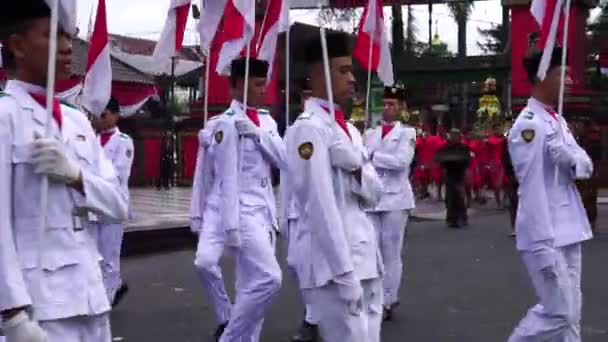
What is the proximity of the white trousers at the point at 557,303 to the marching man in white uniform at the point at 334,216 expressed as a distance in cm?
119

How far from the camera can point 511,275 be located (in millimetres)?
11562

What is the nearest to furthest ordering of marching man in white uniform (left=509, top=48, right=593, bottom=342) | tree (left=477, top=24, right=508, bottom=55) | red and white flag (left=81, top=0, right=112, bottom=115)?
red and white flag (left=81, top=0, right=112, bottom=115), marching man in white uniform (left=509, top=48, right=593, bottom=342), tree (left=477, top=24, right=508, bottom=55)

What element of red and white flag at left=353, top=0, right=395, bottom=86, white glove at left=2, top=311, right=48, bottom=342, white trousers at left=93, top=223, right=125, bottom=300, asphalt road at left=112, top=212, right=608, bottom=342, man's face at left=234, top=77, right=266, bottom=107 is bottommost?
asphalt road at left=112, top=212, right=608, bottom=342

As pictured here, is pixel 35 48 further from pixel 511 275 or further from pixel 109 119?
pixel 511 275

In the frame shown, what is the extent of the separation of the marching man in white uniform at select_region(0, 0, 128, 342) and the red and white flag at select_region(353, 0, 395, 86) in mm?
3467

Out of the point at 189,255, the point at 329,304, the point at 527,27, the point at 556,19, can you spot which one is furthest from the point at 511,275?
the point at 527,27

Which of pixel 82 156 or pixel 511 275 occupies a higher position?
pixel 82 156

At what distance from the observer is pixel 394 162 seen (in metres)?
9.07

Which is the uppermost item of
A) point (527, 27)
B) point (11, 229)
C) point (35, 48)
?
point (527, 27)

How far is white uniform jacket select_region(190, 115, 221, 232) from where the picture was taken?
734 cm

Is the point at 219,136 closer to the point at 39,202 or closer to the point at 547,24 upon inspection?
the point at 547,24

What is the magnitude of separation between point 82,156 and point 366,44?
3.64 m

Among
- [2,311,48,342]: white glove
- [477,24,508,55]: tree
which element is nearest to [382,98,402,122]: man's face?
[2,311,48,342]: white glove

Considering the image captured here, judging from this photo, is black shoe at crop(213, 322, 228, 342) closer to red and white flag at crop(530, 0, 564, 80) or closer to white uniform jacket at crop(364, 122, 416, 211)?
white uniform jacket at crop(364, 122, 416, 211)
